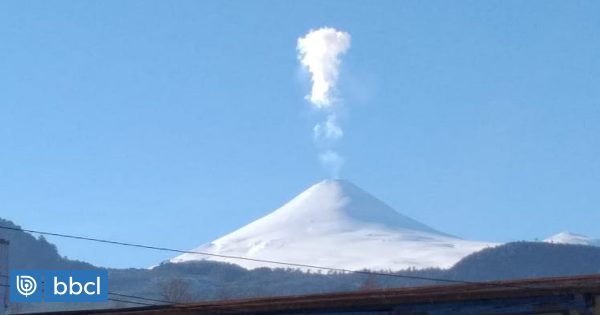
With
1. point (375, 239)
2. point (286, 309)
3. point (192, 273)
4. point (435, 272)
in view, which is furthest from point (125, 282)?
point (286, 309)

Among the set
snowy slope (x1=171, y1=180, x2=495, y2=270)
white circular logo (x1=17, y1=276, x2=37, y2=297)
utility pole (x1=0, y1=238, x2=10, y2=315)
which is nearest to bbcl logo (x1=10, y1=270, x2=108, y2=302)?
white circular logo (x1=17, y1=276, x2=37, y2=297)

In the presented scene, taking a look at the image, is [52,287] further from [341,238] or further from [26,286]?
[341,238]

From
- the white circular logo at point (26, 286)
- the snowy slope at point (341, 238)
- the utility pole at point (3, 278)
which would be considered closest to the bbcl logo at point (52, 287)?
the white circular logo at point (26, 286)

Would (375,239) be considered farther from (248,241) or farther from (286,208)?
(286,208)

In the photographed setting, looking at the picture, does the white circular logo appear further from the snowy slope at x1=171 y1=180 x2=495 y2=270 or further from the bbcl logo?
the snowy slope at x1=171 y1=180 x2=495 y2=270

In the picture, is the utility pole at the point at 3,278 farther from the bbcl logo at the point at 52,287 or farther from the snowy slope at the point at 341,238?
the snowy slope at the point at 341,238

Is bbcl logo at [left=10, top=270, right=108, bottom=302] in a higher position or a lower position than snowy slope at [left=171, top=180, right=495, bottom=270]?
lower
